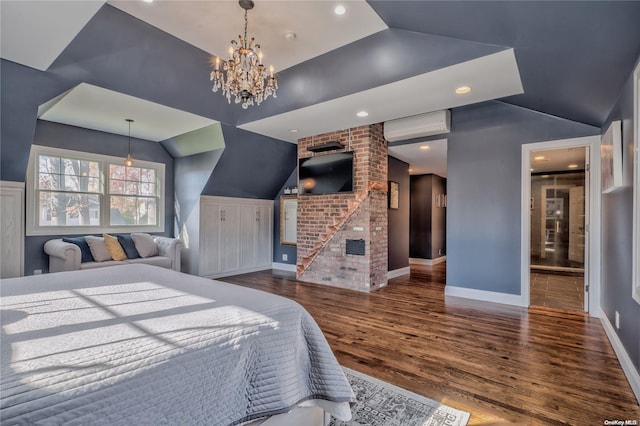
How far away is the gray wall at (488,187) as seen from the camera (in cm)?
394

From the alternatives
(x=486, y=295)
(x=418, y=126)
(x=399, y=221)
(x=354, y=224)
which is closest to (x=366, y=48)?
(x=418, y=126)

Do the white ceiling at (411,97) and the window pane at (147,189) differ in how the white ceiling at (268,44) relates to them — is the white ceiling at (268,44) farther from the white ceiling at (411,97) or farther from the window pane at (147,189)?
the window pane at (147,189)

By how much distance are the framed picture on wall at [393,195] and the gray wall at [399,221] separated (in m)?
0.08

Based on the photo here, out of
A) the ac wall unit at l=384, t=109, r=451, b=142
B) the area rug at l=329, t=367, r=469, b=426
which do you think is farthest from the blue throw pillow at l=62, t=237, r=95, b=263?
A: the ac wall unit at l=384, t=109, r=451, b=142

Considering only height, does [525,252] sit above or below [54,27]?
below

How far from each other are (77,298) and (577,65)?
142 inches

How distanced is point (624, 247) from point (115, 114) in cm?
566

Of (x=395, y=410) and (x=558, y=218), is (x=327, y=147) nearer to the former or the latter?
(x=395, y=410)

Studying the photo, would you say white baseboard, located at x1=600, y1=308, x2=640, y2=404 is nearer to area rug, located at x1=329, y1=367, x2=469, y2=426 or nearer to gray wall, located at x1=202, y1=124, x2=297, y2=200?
area rug, located at x1=329, y1=367, x2=469, y2=426

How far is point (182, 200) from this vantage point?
19.3 ft

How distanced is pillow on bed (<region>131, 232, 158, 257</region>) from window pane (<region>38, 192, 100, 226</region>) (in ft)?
2.33

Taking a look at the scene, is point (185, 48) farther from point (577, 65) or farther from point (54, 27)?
point (577, 65)

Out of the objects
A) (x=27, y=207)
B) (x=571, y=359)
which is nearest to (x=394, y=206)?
(x=571, y=359)

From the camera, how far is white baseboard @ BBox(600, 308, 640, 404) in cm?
201
